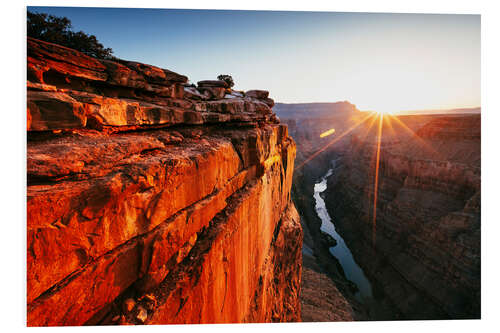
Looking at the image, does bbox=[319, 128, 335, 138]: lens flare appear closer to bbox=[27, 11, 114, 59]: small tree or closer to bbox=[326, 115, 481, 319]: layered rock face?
bbox=[326, 115, 481, 319]: layered rock face

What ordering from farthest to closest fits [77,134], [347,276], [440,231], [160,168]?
[347,276] → [440,231] → [160,168] → [77,134]

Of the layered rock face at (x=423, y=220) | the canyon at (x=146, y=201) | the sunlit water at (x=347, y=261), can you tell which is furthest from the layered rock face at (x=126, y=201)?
the layered rock face at (x=423, y=220)

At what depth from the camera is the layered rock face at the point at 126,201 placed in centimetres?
157

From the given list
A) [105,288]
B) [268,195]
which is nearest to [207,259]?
[105,288]

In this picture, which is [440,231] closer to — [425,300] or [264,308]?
[425,300]

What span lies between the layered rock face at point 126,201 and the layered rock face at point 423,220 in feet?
48.6

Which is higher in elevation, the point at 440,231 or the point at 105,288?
the point at 105,288

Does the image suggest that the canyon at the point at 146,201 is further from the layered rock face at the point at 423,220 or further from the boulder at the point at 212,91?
the layered rock face at the point at 423,220

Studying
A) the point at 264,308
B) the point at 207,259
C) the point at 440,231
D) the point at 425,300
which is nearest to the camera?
the point at 207,259

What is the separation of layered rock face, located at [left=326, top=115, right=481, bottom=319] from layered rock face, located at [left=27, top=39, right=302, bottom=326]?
14.8 m

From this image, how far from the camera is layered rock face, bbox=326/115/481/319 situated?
1218 cm

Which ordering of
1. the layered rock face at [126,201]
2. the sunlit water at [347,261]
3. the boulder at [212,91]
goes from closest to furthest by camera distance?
the layered rock face at [126,201]
the boulder at [212,91]
the sunlit water at [347,261]

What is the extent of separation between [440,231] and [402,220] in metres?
2.75

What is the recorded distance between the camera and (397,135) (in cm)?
2772
